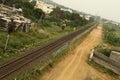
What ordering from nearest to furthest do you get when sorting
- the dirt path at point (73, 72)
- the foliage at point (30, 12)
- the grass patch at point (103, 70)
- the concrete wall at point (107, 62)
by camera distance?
the dirt path at point (73, 72) → the grass patch at point (103, 70) → the concrete wall at point (107, 62) → the foliage at point (30, 12)

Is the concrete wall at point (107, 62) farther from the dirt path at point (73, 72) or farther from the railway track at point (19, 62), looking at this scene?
the railway track at point (19, 62)

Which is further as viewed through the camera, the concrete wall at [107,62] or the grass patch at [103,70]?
the concrete wall at [107,62]

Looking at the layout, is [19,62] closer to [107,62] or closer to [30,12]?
[107,62]

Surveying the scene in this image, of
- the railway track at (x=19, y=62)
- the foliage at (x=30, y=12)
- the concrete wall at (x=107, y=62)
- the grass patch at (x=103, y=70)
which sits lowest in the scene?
the grass patch at (x=103, y=70)

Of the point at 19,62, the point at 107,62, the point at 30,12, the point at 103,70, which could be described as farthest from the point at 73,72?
the point at 30,12

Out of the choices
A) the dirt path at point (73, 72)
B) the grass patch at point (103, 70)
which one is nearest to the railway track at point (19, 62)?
the dirt path at point (73, 72)

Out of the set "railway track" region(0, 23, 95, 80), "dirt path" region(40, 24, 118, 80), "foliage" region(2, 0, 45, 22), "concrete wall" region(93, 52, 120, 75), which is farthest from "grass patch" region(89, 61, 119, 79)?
"foliage" region(2, 0, 45, 22)

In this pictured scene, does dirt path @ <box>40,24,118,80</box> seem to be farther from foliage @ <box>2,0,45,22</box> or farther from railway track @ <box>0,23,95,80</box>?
foliage @ <box>2,0,45,22</box>

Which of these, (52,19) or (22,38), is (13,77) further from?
(52,19)
